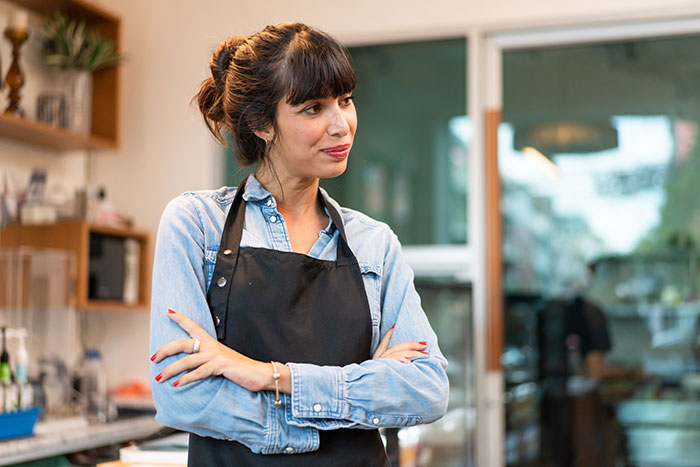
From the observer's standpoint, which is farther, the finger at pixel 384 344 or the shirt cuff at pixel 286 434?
the finger at pixel 384 344

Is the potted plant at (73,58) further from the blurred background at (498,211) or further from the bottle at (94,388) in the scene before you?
the bottle at (94,388)

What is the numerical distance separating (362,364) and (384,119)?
2.45m

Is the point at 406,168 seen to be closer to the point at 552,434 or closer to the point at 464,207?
the point at 464,207

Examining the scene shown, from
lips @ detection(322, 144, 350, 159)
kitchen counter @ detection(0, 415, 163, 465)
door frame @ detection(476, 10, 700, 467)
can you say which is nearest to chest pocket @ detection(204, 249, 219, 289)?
lips @ detection(322, 144, 350, 159)

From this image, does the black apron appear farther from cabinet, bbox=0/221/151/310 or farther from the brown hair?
cabinet, bbox=0/221/151/310

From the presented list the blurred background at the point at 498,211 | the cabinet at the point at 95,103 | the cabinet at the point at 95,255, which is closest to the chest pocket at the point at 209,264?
the blurred background at the point at 498,211

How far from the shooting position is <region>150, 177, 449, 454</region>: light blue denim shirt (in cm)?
126

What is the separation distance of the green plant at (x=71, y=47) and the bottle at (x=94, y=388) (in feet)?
3.81

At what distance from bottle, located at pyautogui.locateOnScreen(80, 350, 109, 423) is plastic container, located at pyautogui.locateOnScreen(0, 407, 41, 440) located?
50 cm

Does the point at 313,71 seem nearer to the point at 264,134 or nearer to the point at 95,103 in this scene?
the point at 264,134

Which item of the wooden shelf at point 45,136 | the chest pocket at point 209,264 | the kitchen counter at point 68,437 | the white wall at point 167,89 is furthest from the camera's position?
the white wall at point 167,89

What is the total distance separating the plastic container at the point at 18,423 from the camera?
258 centimetres

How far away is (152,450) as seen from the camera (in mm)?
1936

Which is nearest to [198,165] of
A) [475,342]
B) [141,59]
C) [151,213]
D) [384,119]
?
Result: [151,213]
